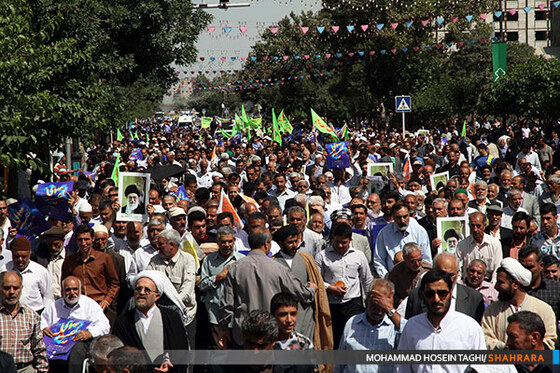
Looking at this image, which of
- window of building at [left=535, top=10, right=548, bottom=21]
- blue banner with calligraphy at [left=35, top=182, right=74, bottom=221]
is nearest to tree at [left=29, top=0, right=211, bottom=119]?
blue banner with calligraphy at [left=35, top=182, right=74, bottom=221]

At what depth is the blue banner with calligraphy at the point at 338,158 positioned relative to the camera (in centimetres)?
1406

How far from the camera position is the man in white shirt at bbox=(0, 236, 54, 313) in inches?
302

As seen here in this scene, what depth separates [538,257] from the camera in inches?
283

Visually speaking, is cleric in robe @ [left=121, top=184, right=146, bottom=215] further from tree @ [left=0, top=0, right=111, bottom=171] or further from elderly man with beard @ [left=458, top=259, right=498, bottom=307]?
elderly man with beard @ [left=458, top=259, right=498, bottom=307]

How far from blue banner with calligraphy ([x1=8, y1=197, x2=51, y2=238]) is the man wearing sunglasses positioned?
5.54 m

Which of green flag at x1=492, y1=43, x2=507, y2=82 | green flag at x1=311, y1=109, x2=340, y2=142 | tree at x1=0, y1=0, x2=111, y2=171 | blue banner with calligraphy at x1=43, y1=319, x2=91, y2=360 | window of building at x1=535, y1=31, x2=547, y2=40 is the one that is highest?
window of building at x1=535, y1=31, x2=547, y2=40

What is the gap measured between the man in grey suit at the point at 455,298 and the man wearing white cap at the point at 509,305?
30 centimetres

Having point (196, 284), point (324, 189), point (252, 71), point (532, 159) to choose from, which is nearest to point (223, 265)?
point (196, 284)

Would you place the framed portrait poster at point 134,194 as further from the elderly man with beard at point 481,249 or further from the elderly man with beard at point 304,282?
the elderly man with beard at point 481,249

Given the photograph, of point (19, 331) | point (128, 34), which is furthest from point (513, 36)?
point (19, 331)

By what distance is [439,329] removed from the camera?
17.6 feet

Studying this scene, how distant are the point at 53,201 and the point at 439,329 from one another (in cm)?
601

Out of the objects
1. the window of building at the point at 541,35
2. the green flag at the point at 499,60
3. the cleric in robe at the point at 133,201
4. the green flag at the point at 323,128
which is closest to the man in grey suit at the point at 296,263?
the cleric in robe at the point at 133,201

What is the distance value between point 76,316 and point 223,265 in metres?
1.40
